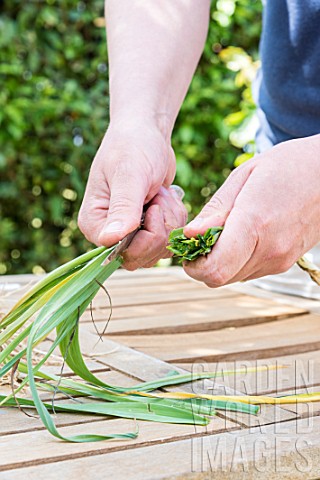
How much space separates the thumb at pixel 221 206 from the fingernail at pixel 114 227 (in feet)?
0.36

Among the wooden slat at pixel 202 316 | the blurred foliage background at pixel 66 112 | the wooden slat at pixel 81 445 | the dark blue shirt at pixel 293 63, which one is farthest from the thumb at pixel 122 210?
the blurred foliage background at pixel 66 112

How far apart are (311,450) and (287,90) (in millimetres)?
846

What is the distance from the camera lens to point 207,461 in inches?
→ 26.8

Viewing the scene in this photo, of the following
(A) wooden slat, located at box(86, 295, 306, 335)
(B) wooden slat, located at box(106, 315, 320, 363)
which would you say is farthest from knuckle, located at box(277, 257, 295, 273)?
(A) wooden slat, located at box(86, 295, 306, 335)

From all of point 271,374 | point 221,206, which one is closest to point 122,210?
point 221,206

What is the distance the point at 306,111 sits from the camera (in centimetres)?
141

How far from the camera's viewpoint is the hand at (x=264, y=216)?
31.5 inches

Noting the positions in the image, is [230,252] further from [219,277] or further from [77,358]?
[77,358]

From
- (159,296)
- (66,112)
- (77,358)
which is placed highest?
(77,358)

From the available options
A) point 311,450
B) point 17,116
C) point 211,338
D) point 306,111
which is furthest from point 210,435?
point 17,116

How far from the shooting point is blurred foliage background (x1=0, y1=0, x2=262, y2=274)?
282 cm

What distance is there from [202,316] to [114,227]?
1.77 ft

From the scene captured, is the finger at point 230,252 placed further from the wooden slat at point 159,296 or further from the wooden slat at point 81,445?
the wooden slat at point 159,296

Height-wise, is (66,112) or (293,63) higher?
(293,63)
